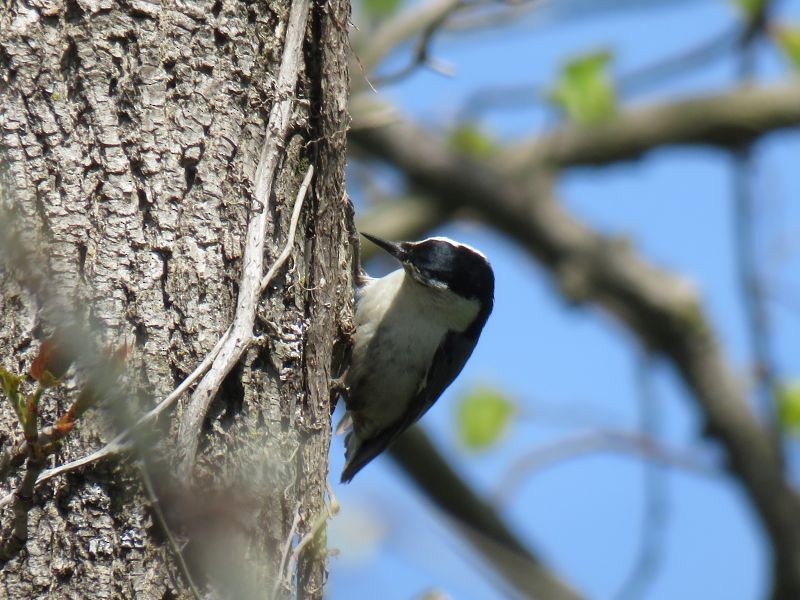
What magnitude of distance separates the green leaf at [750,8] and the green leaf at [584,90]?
878 mm

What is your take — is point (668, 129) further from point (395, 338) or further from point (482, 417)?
point (395, 338)

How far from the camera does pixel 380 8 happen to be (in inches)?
247

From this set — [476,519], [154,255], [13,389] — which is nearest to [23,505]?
[13,389]

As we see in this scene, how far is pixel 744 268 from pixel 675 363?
1689 mm

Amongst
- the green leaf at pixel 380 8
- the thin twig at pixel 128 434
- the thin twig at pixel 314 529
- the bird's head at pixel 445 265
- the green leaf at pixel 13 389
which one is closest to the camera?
the green leaf at pixel 13 389

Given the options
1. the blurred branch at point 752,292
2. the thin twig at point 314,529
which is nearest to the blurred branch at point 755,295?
the blurred branch at point 752,292

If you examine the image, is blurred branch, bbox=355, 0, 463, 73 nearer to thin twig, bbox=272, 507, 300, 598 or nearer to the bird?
the bird

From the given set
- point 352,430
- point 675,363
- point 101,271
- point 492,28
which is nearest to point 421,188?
point 492,28

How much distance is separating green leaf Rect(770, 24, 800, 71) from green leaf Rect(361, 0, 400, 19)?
7.08 feet

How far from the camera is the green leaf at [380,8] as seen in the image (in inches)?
246

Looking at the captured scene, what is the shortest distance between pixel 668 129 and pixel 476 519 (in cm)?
286

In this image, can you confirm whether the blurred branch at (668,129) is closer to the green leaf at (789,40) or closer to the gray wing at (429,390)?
the green leaf at (789,40)

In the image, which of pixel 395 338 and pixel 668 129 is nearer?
pixel 395 338

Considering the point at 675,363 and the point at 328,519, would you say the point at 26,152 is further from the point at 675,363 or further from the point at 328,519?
the point at 675,363
